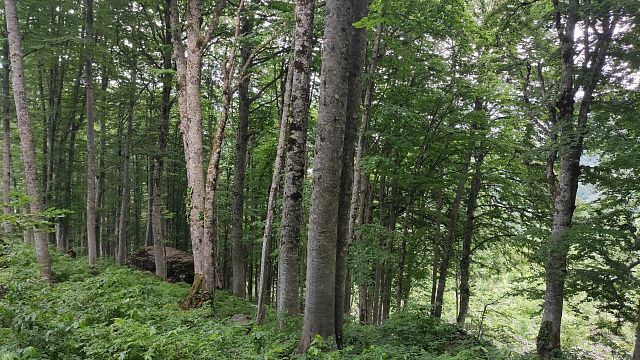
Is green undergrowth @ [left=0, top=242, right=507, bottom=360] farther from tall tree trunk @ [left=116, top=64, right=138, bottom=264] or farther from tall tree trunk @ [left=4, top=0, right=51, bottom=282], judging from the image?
tall tree trunk @ [left=116, top=64, right=138, bottom=264]

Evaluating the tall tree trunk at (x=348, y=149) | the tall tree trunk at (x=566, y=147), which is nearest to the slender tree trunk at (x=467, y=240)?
the tall tree trunk at (x=566, y=147)

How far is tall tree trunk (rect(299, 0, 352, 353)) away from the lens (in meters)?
5.32

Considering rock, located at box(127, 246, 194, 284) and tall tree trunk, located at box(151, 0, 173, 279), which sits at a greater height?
tall tree trunk, located at box(151, 0, 173, 279)

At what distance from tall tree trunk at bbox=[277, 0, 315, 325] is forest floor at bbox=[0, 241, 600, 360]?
80cm

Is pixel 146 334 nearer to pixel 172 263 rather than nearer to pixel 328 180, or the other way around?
pixel 328 180

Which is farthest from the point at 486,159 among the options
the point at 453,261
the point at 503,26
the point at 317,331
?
the point at 317,331

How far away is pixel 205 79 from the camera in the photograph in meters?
18.8

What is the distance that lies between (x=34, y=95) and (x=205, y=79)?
10.9 meters

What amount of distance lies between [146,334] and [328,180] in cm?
318

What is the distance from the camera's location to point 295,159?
6969 mm

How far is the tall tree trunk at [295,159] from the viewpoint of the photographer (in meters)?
7.04

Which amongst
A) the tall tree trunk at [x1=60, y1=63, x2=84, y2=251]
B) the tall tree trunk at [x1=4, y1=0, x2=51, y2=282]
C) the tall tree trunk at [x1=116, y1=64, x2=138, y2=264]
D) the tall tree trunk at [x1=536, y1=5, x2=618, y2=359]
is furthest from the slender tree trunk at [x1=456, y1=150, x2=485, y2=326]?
the tall tree trunk at [x1=60, y1=63, x2=84, y2=251]

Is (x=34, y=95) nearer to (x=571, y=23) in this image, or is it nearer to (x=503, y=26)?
(x=503, y=26)

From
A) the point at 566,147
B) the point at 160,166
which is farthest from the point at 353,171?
the point at 160,166
